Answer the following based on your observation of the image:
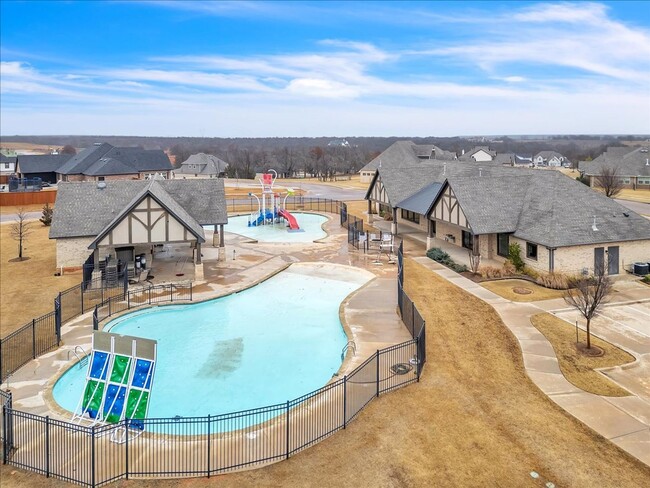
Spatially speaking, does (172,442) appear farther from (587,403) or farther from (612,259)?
(612,259)

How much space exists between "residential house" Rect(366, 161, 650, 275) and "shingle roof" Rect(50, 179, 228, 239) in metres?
16.3

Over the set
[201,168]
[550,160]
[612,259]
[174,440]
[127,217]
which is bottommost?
[174,440]

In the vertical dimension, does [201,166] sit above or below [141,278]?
above

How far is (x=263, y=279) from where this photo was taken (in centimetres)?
3131

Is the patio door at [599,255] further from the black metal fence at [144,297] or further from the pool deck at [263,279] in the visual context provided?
the black metal fence at [144,297]

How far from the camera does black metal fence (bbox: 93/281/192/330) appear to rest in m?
24.9

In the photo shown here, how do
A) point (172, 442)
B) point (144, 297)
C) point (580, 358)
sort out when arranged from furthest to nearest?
point (144, 297)
point (580, 358)
point (172, 442)

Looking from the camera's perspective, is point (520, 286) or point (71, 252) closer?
point (520, 286)

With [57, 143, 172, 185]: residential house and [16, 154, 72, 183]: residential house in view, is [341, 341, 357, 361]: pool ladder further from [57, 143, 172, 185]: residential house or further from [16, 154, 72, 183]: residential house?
[16, 154, 72, 183]: residential house

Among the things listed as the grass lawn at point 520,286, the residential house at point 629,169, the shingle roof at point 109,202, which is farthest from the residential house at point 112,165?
the residential house at point 629,169

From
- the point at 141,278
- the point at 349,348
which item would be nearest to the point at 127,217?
the point at 141,278

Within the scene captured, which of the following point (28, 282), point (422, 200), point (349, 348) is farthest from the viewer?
point (422, 200)

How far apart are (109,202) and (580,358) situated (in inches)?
1160

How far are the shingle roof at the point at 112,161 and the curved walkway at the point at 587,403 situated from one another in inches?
2969
